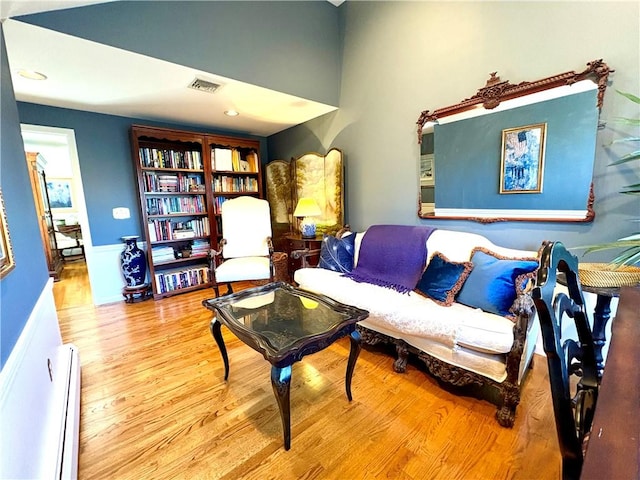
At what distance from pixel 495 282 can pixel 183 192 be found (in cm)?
350

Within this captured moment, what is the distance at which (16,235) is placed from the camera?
115cm

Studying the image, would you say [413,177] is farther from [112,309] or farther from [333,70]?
[112,309]

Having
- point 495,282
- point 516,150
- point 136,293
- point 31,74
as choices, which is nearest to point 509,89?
point 516,150

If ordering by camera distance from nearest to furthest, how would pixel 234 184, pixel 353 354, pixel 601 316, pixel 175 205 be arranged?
pixel 601 316 → pixel 353 354 → pixel 175 205 → pixel 234 184

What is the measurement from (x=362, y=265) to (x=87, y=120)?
339 centimetres

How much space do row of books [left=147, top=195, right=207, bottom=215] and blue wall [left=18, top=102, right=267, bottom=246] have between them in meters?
0.19

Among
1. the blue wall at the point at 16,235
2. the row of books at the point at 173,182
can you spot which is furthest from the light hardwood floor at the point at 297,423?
the row of books at the point at 173,182

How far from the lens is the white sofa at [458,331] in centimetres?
134

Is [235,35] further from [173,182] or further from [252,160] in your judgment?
[173,182]

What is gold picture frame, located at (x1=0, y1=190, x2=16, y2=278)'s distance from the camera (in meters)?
0.91

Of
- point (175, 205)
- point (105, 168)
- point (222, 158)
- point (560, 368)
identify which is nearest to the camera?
point (560, 368)

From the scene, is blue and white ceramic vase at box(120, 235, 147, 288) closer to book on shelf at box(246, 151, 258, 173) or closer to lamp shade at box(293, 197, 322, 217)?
book on shelf at box(246, 151, 258, 173)

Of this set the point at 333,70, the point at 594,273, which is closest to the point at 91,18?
the point at 333,70

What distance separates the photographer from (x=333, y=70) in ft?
10.0
